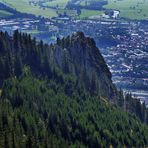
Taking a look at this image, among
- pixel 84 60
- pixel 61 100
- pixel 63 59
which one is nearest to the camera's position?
pixel 61 100

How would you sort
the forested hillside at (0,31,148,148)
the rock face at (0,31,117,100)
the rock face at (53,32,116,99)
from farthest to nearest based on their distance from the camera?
the rock face at (53,32,116,99) → the rock face at (0,31,117,100) → the forested hillside at (0,31,148,148)

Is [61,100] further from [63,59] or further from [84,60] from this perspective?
[84,60]

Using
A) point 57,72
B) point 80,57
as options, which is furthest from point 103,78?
point 57,72

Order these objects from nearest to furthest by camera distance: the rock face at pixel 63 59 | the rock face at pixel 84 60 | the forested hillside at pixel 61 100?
the forested hillside at pixel 61 100, the rock face at pixel 63 59, the rock face at pixel 84 60

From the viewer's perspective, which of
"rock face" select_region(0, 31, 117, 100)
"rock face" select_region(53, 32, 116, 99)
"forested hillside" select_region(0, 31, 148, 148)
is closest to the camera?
"forested hillside" select_region(0, 31, 148, 148)

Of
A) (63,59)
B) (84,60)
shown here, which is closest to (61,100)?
(63,59)

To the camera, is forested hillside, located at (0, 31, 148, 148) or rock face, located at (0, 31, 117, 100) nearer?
forested hillside, located at (0, 31, 148, 148)

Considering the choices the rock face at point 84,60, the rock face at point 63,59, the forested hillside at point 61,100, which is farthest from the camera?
the rock face at point 84,60
